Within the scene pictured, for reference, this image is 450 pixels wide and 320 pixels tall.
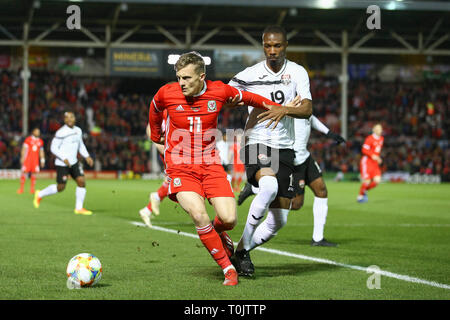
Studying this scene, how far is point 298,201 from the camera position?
876 cm

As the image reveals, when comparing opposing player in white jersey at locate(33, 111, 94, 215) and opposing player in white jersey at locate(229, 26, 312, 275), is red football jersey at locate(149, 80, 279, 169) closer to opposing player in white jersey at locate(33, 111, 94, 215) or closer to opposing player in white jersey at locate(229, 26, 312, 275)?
opposing player in white jersey at locate(229, 26, 312, 275)

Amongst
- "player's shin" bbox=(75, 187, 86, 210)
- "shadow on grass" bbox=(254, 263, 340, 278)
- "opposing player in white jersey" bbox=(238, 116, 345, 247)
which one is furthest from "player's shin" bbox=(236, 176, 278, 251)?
"player's shin" bbox=(75, 187, 86, 210)

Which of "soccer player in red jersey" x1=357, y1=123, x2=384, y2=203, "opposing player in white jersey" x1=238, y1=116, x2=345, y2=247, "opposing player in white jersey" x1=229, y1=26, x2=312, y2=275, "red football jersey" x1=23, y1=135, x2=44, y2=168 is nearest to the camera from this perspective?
"opposing player in white jersey" x1=229, y1=26, x2=312, y2=275

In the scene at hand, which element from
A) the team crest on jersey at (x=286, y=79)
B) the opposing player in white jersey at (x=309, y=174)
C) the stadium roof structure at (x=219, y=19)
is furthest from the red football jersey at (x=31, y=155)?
the team crest on jersey at (x=286, y=79)

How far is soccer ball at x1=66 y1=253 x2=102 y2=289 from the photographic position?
5.70 metres

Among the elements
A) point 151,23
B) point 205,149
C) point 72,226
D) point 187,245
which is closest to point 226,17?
point 151,23

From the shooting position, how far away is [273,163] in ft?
22.9

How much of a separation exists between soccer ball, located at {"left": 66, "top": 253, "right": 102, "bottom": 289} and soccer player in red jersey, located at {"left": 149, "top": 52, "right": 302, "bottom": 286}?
0.89 m

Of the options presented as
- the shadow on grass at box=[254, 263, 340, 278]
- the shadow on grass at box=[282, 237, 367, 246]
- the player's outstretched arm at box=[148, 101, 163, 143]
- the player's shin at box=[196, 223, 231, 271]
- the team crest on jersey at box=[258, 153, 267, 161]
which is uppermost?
the player's outstretched arm at box=[148, 101, 163, 143]

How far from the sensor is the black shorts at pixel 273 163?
6875mm

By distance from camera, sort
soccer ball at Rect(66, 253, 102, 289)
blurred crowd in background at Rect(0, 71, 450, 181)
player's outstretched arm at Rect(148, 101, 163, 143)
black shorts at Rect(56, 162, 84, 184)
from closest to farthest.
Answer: soccer ball at Rect(66, 253, 102, 289), player's outstretched arm at Rect(148, 101, 163, 143), black shorts at Rect(56, 162, 84, 184), blurred crowd in background at Rect(0, 71, 450, 181)

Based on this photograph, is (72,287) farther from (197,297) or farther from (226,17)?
(226,17)

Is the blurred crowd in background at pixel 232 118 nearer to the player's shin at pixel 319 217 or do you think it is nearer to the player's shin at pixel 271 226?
the player's shin at pixel 319 217
